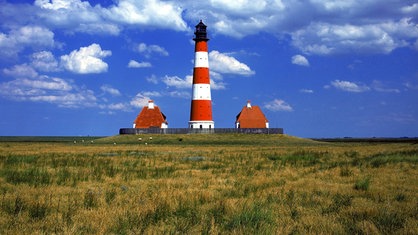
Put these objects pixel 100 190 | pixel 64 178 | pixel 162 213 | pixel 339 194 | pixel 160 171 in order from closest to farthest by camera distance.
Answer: pixel 162 213, pixel 339 194, pixel 100 190, pixel 64 178, pixel 160 171

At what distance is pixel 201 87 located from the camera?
64125 millimetres

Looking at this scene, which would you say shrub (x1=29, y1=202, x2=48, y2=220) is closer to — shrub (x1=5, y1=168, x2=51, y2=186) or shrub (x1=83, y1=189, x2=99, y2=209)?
shrub (x1=83, y1=189, x2=99, y2=209)

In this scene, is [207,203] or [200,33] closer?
[207,203]

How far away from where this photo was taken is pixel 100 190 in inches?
508

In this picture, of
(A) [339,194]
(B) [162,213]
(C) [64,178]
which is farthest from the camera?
(C) [64,178]

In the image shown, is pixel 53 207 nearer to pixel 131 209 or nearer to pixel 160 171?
pixel 131 209

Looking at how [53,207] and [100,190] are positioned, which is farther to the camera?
[100,190]

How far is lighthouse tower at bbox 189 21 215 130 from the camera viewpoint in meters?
64.2

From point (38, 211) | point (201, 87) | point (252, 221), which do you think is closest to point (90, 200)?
point (38, 211)

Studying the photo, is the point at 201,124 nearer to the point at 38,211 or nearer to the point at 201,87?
the point at 201,87

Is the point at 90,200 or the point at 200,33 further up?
the point at 200,33

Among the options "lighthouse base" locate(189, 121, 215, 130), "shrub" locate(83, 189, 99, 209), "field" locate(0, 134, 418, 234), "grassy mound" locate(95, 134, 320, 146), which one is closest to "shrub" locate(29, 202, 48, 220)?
"field" locate(0, 134, 418, 234)

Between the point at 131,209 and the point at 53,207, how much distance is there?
1.83m

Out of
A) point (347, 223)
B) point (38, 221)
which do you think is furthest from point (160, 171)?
point (347, 223)
